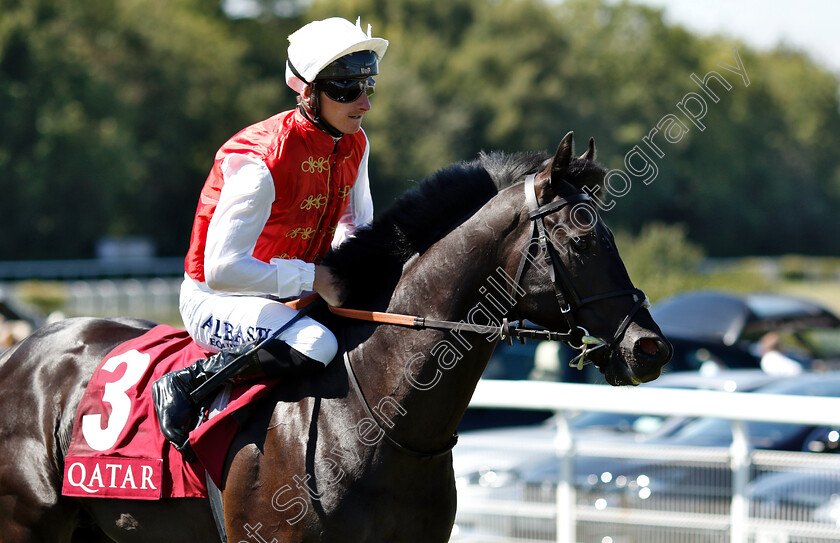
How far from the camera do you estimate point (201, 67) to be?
36844mm

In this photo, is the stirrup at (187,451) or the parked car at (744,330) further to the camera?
the parked car at (744,330)

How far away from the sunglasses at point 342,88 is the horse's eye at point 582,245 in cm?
98

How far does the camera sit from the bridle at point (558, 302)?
2816mm

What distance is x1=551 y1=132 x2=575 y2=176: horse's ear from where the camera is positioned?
2875mm

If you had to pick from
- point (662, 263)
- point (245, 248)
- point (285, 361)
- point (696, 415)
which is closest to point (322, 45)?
point (245, 248)

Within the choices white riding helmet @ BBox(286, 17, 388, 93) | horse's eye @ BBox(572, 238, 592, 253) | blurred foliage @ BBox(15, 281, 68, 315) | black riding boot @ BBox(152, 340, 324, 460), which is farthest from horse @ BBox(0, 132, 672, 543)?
blurred foliage @ BBox(15, 281, 68, 315)

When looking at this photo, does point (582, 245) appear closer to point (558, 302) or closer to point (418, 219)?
point (558, 302)

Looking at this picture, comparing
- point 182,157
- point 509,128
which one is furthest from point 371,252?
point 509,128

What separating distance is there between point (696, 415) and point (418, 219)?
2569mm

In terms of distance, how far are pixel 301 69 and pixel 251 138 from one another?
295 mm

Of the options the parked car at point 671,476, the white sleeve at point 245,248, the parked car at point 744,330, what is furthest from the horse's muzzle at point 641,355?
the parked car at point 744,330

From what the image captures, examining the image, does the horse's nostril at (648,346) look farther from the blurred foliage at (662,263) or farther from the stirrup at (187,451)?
the blurred foliage at (662,263)

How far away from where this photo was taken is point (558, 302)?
287 cm

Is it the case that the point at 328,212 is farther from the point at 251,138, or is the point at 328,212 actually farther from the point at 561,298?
the point at 561,298
